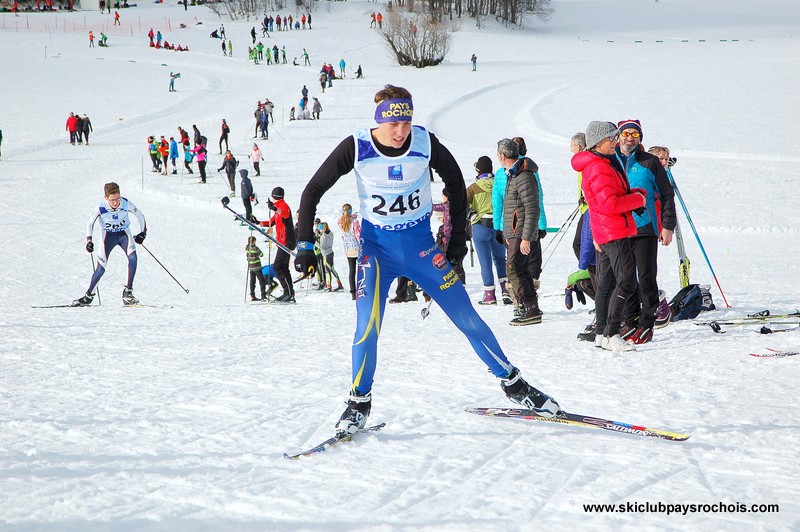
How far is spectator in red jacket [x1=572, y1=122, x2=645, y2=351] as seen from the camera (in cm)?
546

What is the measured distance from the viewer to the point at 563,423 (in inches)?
159

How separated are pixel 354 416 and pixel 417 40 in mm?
47748

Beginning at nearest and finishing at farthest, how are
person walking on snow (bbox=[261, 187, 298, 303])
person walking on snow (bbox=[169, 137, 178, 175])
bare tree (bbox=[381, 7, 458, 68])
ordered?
person walking on snow (bbox=[261, 187, 298, 303])
person walking on snow (bbox=[169, 137, 178, 175])
bare tree (bbox=[381, 7, 458, 68])

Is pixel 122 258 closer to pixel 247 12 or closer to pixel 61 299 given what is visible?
pixel 61 299

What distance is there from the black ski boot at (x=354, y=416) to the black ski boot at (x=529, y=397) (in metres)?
0.82

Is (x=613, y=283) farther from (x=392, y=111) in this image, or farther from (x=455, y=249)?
(x=392, y=111)

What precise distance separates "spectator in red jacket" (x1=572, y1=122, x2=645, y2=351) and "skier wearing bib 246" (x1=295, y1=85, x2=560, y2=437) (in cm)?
185

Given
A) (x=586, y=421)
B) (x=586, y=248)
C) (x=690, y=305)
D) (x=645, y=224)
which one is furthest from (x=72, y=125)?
(x=586, y=421)

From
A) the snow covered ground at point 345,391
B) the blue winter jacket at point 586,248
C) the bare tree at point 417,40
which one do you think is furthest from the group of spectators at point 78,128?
the blue winter jacket at point 586,248

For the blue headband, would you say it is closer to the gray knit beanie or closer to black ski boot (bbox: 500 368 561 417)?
black ski boot (bbox: 500 368 561 417)

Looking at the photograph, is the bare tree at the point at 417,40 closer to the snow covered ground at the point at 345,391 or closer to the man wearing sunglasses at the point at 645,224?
the snow covered ground at the point at 345,391

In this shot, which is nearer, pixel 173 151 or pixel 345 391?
pixel 345 391

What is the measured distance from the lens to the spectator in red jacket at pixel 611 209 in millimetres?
5461

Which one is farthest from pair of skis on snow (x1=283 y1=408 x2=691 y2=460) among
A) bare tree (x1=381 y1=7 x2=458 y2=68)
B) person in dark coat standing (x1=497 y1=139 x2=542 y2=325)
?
bare tree (x1=381 y1=7 x2=458 y2=68)
